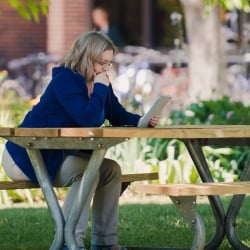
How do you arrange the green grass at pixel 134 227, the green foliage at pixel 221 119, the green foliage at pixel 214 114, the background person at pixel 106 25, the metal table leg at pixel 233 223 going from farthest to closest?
1. the background person at pixel 106 25
2. the green foliage at pixel 214 114
3. the green foliage at pixel 221 119
4. the green grass at pixel 134 227
5. the metal table leg at pixel 233 223

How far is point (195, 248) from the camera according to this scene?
18.3ft

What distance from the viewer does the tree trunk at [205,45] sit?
14172 mm

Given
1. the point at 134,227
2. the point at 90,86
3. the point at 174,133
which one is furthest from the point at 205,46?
the point at 174,133

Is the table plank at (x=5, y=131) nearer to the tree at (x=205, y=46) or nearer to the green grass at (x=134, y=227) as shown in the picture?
the green grass at (x=134, y=227)

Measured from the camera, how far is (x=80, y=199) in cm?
561

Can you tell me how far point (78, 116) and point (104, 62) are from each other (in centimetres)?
34

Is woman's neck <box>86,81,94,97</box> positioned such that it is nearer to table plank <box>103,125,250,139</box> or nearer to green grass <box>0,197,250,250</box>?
table plank <box>103,125,250,139</box>

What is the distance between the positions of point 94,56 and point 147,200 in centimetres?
372

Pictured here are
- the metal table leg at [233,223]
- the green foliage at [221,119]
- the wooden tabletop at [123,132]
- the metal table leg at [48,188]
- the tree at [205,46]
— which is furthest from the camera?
the tree at [205,46]

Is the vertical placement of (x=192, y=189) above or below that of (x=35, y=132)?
below

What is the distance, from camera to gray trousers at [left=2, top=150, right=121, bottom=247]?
5.84 m

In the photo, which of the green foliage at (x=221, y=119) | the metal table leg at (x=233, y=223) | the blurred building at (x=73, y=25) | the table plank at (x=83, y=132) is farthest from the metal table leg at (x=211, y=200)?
the blurred building at (x=73, y=25)

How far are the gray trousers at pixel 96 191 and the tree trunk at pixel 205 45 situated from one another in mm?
8012

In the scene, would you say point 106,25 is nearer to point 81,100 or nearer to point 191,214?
point 81,100
